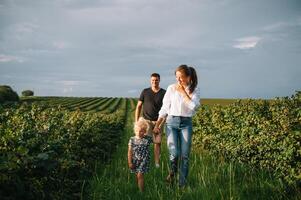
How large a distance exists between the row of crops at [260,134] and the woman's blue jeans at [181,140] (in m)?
1.54

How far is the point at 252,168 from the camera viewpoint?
33.0ft

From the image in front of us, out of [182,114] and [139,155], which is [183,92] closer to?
[182,114]

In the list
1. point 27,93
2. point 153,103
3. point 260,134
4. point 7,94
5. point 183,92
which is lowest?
point 260,134

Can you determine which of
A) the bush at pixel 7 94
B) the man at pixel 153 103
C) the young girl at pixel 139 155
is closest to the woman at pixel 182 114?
the young girl at pixel 139 155

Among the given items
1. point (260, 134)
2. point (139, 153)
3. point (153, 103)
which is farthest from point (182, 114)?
point (153, 103)

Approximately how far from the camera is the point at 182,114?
7578 mm

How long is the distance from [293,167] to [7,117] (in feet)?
28.7

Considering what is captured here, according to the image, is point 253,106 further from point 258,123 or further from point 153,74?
point 153,74

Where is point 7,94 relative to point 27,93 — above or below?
below

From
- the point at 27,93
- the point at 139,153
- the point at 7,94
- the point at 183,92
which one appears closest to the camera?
the point at 139,153

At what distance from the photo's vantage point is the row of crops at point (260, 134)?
6977 mm

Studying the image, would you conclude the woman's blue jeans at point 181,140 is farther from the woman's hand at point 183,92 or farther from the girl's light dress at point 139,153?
the girl's light dress at point 139,153

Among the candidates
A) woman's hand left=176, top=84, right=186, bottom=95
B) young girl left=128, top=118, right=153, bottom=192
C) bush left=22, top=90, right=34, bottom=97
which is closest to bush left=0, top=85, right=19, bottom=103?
bush left=22, top=90, right=34, bottom=97

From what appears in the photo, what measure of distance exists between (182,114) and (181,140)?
0.47 meters
